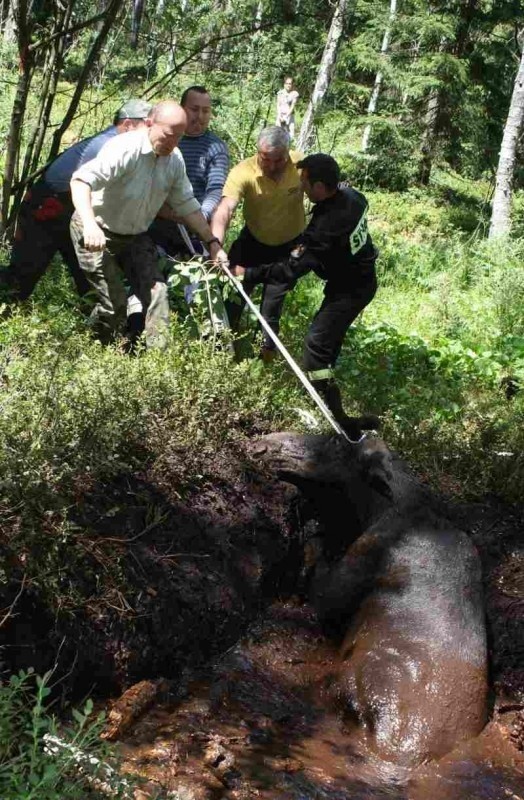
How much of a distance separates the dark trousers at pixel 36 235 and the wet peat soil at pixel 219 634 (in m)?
2.19

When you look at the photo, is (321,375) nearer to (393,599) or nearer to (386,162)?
(393,599)

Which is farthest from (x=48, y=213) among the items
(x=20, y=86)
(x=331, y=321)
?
(x=331, y=321)

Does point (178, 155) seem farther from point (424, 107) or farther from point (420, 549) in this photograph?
point (424, 107)

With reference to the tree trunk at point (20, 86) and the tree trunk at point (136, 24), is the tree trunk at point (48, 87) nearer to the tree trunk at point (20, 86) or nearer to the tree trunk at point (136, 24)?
the tree trunk at point (20, 86)

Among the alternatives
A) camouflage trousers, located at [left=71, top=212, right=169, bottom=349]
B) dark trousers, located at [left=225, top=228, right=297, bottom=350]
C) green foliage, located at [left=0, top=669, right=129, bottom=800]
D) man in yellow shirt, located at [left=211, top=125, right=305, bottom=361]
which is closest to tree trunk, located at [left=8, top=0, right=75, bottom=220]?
camouflage trousers, located at [left=71, top=212, right=169, bottom=349]

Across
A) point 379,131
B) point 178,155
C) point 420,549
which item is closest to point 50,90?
point 178,155

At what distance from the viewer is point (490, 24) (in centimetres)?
1625

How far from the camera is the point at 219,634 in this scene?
15.4ft

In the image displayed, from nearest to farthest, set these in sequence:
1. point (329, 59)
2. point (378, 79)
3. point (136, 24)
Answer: point (329, 59)
point (378, 79)
point (136, 24)

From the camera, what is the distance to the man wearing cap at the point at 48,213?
6.23 meters

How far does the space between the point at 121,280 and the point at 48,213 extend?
2.77 feet

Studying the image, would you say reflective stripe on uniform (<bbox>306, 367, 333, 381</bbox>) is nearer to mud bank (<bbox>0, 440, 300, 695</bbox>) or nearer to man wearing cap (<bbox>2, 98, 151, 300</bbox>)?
mud bank (<bbox>0, 440, 300, 695</bbox>)

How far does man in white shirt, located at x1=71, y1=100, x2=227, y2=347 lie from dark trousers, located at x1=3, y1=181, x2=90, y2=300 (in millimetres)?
537

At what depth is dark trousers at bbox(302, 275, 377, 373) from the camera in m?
6.45
